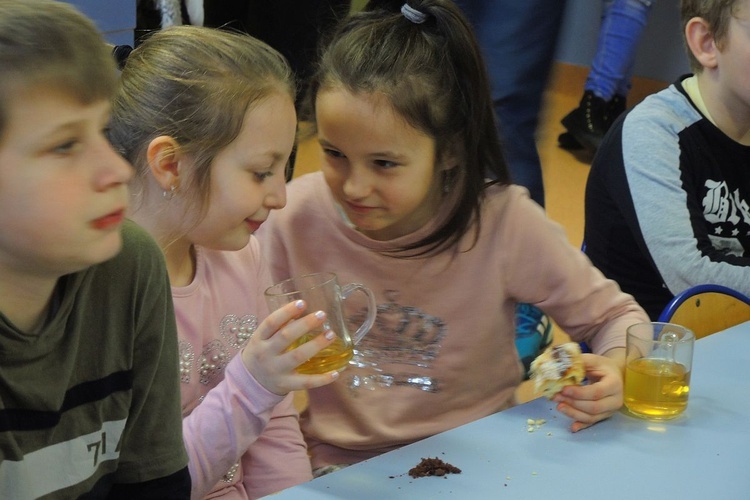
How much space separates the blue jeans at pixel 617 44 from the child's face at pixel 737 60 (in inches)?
97.2

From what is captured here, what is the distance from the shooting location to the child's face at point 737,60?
1.79 meters

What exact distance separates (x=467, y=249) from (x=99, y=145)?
76 cm

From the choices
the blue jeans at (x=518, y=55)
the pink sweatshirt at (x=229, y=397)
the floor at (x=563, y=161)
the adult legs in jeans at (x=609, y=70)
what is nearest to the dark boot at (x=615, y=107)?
the adult legs in jeans at (x=609, y=70)

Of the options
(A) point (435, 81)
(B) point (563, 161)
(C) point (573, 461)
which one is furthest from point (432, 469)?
(B) point (563, 161)

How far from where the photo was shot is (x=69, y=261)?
30.8 inches

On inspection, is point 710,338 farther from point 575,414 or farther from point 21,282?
point 21,282

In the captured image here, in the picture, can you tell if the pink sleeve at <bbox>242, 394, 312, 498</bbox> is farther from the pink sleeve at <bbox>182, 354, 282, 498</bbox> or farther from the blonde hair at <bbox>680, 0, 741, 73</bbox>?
the blonde hair at <bbox>680, 0, 741, 73</bbox>

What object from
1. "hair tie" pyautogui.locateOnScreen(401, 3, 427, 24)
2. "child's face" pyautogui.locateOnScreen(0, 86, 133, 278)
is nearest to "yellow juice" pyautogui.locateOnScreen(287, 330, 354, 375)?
"child's face" pyautogui.locateOnScreen(0, 86, 133, 278)

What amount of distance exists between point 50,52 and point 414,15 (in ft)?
2.53

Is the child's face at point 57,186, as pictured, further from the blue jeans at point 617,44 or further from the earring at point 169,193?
the blue jeans at point 617,44

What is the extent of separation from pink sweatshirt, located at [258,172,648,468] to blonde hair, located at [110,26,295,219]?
0.24m

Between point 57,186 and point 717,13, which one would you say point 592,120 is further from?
point 57,186

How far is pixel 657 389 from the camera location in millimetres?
1135

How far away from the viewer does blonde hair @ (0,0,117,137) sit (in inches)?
28.1
